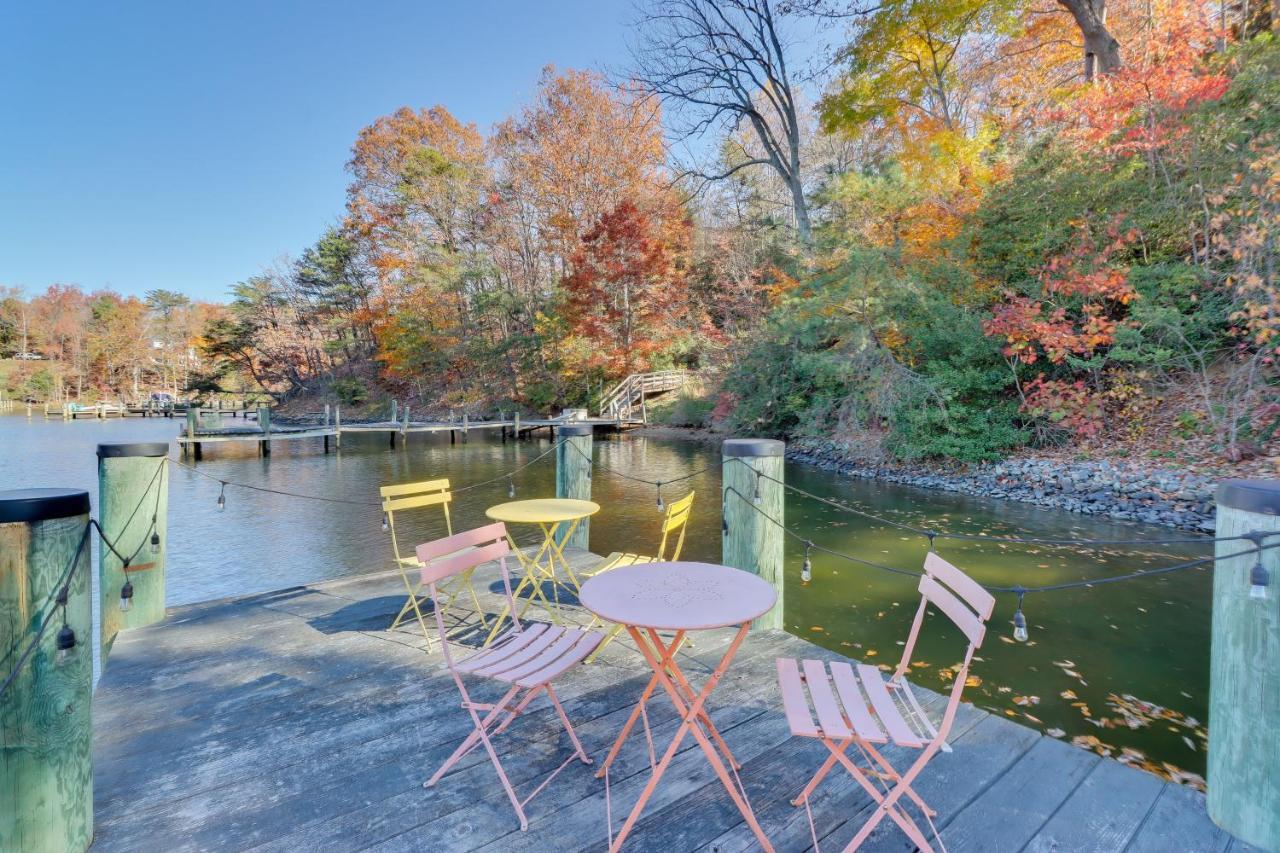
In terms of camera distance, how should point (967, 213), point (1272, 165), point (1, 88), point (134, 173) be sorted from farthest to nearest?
point (134, 173) < point (1, 88) < point (967, 213) < point (1272, 165)

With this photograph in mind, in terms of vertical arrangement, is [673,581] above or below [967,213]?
below

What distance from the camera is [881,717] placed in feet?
5.19

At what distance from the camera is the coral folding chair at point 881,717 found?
144 centimetres

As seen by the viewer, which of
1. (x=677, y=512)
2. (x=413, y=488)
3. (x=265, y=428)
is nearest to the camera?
(x=677, y=512)

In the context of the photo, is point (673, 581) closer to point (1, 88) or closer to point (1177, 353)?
point (1177, 353)

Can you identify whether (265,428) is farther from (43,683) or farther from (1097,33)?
(1097,33)

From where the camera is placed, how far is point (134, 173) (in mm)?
31938

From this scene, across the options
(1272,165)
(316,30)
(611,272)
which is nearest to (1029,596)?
(1272,165)

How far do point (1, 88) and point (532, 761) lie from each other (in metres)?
41.5

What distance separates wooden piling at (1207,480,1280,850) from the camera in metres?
1.53


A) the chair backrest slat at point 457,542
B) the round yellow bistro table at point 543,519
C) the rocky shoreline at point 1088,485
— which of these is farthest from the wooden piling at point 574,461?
the rocky shoreline at point 1088,485

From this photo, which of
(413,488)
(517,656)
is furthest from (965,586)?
(413,488)

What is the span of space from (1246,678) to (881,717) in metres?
1.02

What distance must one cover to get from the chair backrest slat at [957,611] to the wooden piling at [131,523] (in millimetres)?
3542
